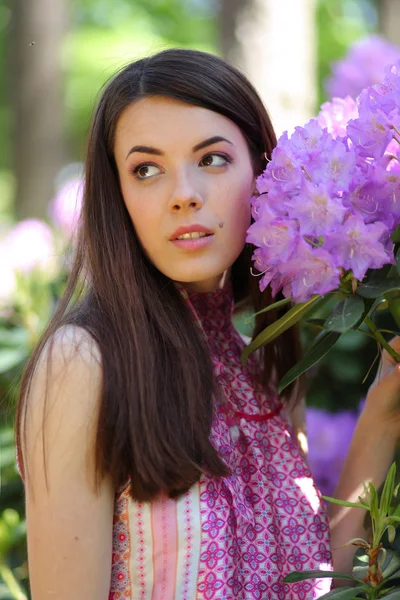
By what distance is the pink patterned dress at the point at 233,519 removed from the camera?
5.69 ft

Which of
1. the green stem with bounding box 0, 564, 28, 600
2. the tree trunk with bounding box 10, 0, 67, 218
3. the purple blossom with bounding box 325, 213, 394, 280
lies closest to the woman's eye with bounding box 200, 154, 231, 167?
the purple blossom with bounding box 325, 213, 394, 280

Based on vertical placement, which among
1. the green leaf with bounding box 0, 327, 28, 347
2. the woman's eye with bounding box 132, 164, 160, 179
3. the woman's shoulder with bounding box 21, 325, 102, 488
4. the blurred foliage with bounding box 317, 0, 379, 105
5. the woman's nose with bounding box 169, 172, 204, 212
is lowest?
the woman's shoulder with bounding box 21, 325, 102, 488

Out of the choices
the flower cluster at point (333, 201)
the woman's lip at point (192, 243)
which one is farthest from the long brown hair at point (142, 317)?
the flower cluster at point (333, 201)

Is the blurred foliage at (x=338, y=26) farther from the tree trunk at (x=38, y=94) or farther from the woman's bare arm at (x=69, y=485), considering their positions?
the woman's bare arm at (x=69, y=485)

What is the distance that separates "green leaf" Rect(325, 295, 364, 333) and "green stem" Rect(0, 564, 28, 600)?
4.61 feet

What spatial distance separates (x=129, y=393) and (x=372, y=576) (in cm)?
53

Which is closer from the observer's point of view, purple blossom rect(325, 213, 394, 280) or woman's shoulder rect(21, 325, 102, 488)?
purple blossom rect(325, 213, 394, 280)

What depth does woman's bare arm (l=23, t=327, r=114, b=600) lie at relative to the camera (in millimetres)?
1668

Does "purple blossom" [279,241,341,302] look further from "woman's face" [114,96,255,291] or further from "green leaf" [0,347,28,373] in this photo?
"green leaf" [0,347,28,373]

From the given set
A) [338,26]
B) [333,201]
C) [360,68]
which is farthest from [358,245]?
[338,26]

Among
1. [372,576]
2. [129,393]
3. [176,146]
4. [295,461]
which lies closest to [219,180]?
[176,146]

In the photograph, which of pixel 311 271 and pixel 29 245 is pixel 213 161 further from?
pixel 29 245

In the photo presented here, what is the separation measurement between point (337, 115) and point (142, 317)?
552 millimetres

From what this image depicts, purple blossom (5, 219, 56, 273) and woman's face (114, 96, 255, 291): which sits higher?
purple blossom (5, 219, 56, 273)
